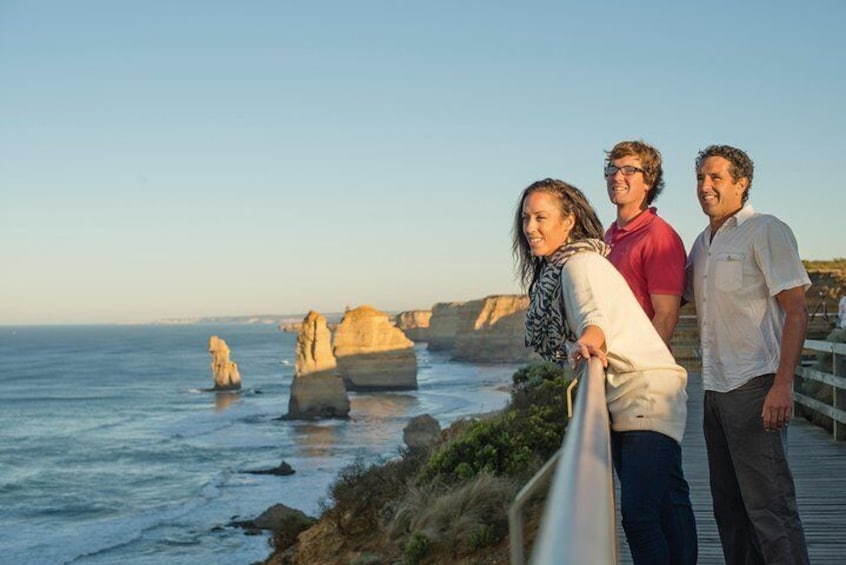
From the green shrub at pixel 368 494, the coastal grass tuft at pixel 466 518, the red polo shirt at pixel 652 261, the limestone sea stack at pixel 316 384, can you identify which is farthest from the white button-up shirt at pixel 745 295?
the limestone sea stack at pixel 316 384

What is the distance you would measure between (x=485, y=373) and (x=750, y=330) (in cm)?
10585

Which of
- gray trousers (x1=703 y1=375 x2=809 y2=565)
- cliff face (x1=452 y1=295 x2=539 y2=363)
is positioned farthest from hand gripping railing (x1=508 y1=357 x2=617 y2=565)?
cliff face (x1=452 y1=295 x2=539 y2=363)

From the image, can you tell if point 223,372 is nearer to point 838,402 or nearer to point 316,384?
point 316,384

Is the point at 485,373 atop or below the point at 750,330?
below

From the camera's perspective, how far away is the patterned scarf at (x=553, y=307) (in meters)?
3.25

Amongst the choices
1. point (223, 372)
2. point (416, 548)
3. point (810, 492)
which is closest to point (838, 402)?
point (810, 492)

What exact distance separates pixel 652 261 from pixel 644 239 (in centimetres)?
10

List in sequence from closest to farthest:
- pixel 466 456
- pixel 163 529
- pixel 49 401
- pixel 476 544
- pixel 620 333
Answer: pixel 620 333 → pixel 476 544 → pixel 466 456 → pixel 163 529 → pixel 49 401

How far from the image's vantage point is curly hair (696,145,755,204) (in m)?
3.87

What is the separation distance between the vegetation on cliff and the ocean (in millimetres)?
4015

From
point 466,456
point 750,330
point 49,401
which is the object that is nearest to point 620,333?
point 750,330

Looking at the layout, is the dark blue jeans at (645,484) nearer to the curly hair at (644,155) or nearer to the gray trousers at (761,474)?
the gray trousers at (761,474)

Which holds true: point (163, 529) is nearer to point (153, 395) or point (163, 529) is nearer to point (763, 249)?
point (763, 249)

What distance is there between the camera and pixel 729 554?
4.08 metres
